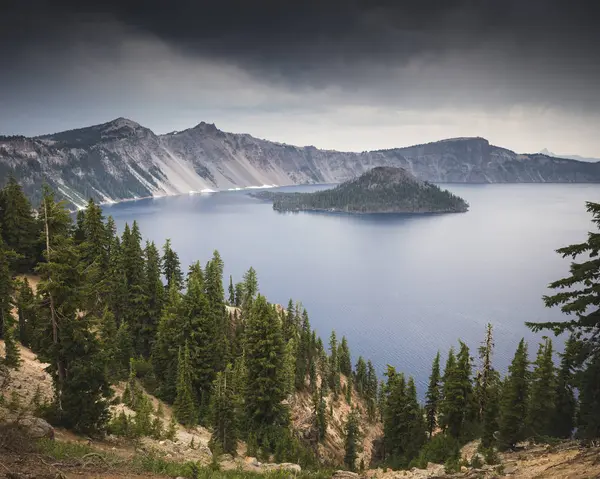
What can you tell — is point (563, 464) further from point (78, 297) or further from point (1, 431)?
point (78, 297)

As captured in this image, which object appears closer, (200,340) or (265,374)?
(265,374)

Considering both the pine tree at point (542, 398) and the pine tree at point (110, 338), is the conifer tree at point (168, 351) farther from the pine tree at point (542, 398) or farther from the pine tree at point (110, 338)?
the pine tree at point (542, 398)

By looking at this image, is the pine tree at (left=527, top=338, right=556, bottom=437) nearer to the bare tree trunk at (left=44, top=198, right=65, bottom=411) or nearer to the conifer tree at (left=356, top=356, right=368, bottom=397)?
the bare tree trunk at (left=44, top=198, right=65, bottom=411)

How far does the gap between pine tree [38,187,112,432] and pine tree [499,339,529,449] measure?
28270mm

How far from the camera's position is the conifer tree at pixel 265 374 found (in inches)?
1293

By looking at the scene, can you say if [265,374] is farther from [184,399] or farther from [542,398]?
[542,398]

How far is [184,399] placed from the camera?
33.2m

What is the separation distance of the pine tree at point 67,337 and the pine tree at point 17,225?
33.3 meters

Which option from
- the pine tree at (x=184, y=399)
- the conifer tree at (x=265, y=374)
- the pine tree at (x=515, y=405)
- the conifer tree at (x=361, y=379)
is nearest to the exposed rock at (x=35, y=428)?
the pine tree at (x=184, y=399)

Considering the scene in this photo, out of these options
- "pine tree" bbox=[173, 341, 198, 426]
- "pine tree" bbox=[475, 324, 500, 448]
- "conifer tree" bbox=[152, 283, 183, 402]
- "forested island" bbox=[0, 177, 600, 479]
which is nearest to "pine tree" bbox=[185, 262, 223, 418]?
"forested island" bbox=[0, 177, 600, 479]

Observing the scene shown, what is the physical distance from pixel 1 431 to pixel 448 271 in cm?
15836

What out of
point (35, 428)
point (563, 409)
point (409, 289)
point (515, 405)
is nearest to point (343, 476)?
point (35, 428)

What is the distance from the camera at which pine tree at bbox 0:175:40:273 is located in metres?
49.1

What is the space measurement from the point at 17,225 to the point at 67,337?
37.8 metres
